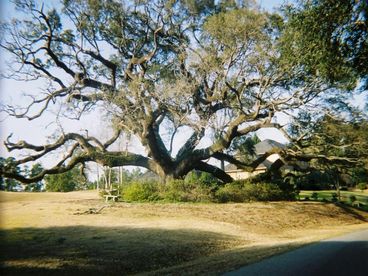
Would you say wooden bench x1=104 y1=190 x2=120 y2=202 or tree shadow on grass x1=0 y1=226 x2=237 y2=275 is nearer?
tree shadow on grass x1=0 y1=226 x2=237 y2=275

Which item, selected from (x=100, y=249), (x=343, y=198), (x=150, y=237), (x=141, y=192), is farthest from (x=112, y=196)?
(x=343, y=198)

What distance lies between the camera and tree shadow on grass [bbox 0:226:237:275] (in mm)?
10109

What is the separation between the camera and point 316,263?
1011 centimetres

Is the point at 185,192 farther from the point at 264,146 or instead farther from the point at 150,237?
the point at 264,146

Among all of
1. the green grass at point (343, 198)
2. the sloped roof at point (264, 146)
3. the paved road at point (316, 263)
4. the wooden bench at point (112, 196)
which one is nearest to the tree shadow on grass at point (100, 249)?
the paved road at point (316, 263)

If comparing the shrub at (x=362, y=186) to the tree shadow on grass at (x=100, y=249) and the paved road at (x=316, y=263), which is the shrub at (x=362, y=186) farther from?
the paved road at (x=316, y=263)

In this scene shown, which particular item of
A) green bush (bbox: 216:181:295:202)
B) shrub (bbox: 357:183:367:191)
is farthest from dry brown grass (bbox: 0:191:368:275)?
shrub (bbox: 357:183:367:191)

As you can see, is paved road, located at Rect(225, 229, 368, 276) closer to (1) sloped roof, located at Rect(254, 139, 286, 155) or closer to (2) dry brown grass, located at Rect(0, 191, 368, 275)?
(2) dry brown grass, located at Rect(0, 191, 368, 275)

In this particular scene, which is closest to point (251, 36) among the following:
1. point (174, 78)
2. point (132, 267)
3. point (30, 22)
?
point (174, 78)

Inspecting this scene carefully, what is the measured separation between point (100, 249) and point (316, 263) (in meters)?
6.78

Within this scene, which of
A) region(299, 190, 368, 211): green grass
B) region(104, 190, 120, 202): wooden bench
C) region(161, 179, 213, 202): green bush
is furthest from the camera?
region(299, 190, 368, 211): green grass

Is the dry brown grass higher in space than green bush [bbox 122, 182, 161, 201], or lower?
lower

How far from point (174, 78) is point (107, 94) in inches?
204

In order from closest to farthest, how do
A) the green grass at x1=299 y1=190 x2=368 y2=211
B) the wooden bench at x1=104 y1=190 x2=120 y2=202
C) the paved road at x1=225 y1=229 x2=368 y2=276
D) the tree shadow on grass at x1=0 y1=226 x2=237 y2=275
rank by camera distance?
the paved road at x1=225 y1=229 x2=368 y2=276
the tree shadow on grass at x1=0 y1=226 x2=237 y2=275
the wooden bench at x1=104 y1=190 x2=120 y2=202
the green grass at x1=299 y1=190 x2=368 y2=211
